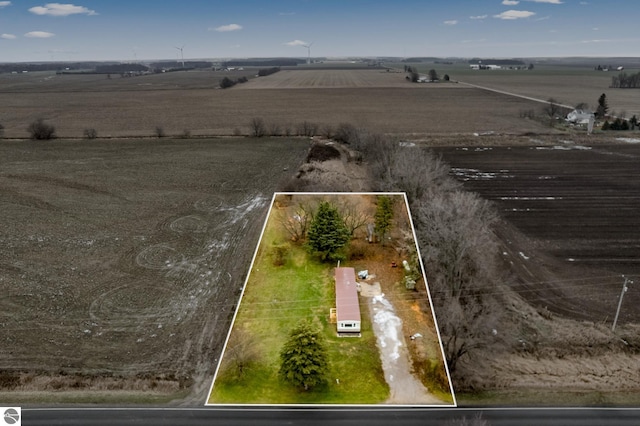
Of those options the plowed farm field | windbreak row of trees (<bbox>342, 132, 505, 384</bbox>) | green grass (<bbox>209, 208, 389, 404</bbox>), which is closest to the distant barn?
green grass (<bbox>209, 208, 389, 404</bbox>)

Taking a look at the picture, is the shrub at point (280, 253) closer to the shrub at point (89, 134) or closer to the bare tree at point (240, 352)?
the bare tree at point (240, 352)

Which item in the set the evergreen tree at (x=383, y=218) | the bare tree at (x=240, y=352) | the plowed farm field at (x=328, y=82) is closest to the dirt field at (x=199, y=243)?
the bare tree at (x=240, y=352)

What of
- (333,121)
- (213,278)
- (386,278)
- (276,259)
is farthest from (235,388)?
(333,121)

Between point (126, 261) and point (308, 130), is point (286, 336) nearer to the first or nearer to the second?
point (126, 261)

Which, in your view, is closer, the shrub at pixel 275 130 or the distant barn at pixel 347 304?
the distant barn at pixel 347 304

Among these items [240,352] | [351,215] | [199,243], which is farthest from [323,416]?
[199,243]

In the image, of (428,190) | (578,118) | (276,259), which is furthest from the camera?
(578,118)

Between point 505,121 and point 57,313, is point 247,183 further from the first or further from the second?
point 505,121
